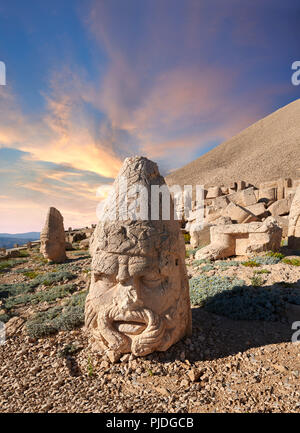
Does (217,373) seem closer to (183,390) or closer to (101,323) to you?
(183,390)

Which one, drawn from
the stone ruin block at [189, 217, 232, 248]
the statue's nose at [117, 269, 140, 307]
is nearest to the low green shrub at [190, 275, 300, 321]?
the statue's nose at [117, 269, 140, 307]

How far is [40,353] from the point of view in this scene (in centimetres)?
382

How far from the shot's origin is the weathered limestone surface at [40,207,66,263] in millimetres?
11984

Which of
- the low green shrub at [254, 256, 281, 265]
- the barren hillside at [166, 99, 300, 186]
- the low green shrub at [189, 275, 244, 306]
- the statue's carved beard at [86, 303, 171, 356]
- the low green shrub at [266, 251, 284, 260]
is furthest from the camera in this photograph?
the barren hillside at [166, 99, 300, 186]

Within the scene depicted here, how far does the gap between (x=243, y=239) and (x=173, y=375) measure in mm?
6393

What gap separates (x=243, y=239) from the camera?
8.46 m

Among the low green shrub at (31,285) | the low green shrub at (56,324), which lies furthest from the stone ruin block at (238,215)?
the low green shrub at (56,324)

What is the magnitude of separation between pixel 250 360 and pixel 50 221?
11.1 m

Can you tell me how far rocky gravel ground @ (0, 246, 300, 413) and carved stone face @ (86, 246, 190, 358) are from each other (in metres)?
0.27

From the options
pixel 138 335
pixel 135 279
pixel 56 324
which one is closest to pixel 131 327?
pixel 138 335

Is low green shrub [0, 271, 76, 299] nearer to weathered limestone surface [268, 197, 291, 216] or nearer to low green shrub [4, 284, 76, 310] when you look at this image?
low green shrub [4, 284, 76, 310]

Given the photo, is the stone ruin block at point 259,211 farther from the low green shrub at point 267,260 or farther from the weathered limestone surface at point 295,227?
the low green shrub at point 267,260

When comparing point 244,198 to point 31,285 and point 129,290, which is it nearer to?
point 31,285

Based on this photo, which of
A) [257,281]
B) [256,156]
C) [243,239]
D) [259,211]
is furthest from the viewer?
[256,156]
